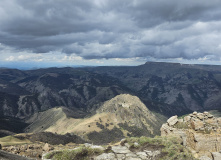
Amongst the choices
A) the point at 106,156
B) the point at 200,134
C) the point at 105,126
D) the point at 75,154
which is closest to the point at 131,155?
the point at 106,156

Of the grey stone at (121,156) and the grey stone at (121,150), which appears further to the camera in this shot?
the grey stone at (121,150)

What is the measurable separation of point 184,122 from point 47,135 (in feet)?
297

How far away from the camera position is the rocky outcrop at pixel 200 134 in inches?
1244

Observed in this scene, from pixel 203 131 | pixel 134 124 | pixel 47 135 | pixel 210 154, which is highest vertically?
pixel 203 131

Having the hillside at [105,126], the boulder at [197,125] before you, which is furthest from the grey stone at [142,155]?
the hillside at [105,126]

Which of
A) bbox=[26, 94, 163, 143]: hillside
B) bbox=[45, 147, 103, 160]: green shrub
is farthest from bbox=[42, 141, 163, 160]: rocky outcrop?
bbox=[26, 94, 163, 143]: hillside

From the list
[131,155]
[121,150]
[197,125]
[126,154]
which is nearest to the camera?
[131,155]

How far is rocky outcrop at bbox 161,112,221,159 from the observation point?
3160 centimetres

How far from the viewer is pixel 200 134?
3294 cm

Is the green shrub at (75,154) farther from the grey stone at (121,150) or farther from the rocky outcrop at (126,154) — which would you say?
the grey stone at (121,150)

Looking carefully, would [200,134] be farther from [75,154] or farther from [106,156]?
[75,154]

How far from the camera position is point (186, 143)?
110ft

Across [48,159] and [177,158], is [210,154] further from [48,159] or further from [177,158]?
[48,159]

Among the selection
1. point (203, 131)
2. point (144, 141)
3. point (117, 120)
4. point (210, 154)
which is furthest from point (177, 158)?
point (117, 120)
